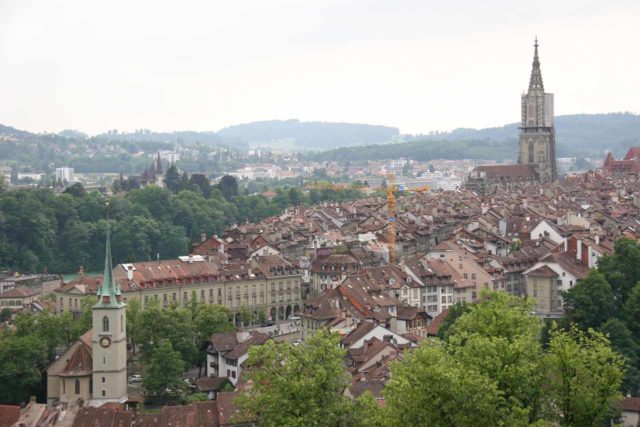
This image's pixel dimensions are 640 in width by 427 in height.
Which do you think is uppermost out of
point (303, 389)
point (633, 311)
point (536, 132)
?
point (536, 132)

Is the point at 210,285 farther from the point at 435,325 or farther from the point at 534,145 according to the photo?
the point at 534,145

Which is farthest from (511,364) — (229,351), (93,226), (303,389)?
(93,226)

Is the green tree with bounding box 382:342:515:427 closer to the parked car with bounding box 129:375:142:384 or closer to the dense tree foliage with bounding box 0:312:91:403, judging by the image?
the dense tree foliage with bounding box 0:312:91:403

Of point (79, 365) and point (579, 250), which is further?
point (579, 250)

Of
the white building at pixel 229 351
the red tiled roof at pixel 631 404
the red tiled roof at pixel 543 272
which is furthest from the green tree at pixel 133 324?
the red tiled roof at pixel 543 272

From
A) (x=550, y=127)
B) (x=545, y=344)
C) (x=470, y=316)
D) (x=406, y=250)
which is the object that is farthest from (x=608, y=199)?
(x=470, y=316)

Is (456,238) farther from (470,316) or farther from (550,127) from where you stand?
(550,127)
